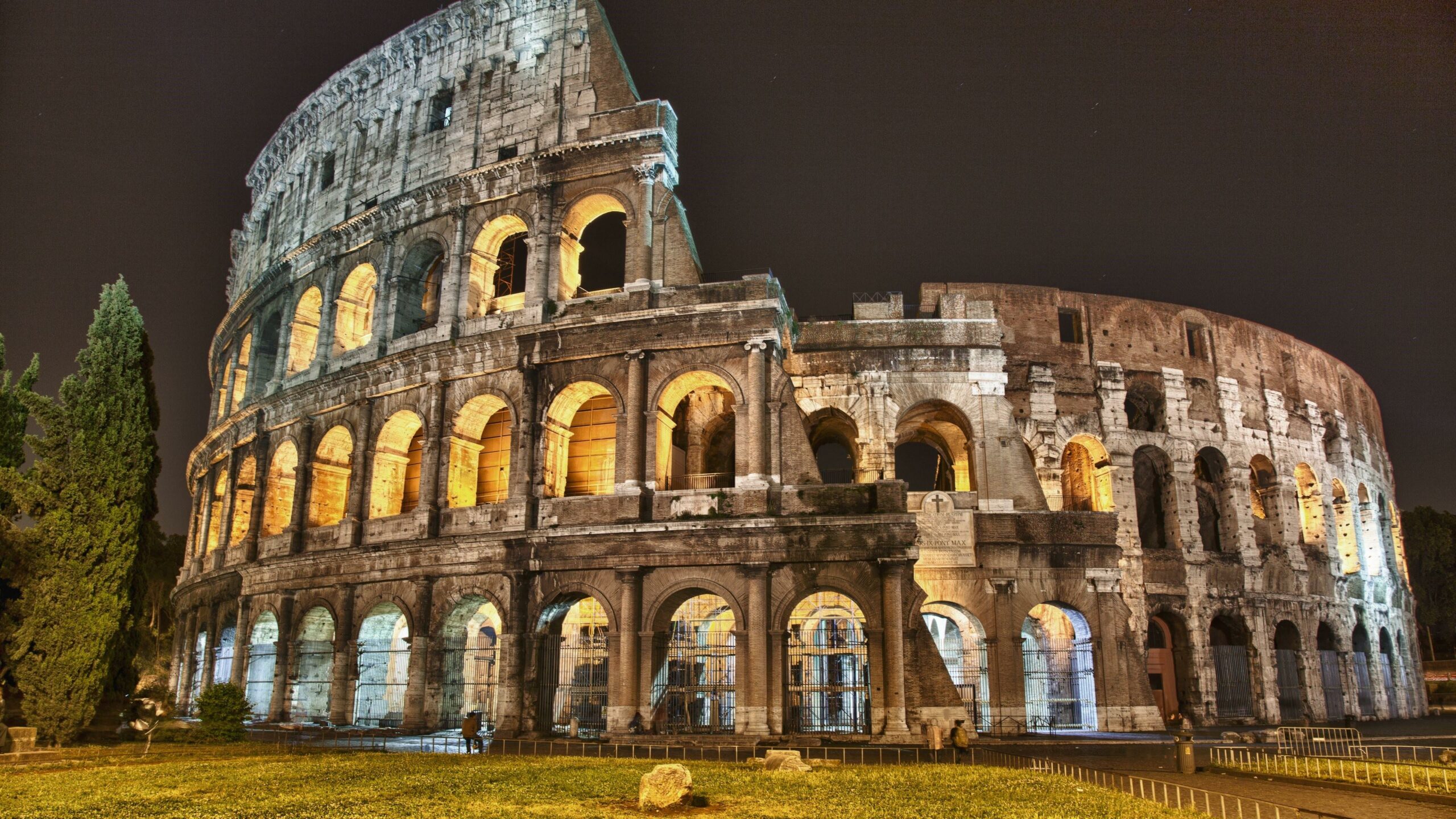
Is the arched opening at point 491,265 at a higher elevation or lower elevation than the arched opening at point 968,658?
higher

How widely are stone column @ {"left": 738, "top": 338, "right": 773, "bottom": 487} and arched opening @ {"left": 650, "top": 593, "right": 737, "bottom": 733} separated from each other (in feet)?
7.66

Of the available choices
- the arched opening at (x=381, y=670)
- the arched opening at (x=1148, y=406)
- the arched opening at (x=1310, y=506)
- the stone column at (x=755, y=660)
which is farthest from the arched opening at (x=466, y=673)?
the arched opening at (x=1310, y=506)

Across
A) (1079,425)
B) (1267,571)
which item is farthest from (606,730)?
(1267,571)

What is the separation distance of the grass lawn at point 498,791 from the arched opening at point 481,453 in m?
7.89

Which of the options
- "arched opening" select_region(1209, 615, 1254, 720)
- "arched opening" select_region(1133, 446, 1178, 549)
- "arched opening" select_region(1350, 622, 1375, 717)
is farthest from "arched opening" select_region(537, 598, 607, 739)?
"arched opening" select_region(1350, 622, 1375, 717)

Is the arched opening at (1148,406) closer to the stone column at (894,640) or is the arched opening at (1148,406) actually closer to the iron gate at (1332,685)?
the iron gate at (1332,685)

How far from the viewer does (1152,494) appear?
25125 millimetres

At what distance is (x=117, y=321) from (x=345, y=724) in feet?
28.5

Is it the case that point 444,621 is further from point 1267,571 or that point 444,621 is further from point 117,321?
point 1267,571

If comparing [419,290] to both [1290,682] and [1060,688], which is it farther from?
[1290,682]

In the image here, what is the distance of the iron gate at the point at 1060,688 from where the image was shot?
19.7 meters

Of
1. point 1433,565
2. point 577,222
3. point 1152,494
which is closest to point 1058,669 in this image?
point 1152,494

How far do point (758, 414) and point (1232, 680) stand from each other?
14.5m

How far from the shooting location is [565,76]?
2108 cm
